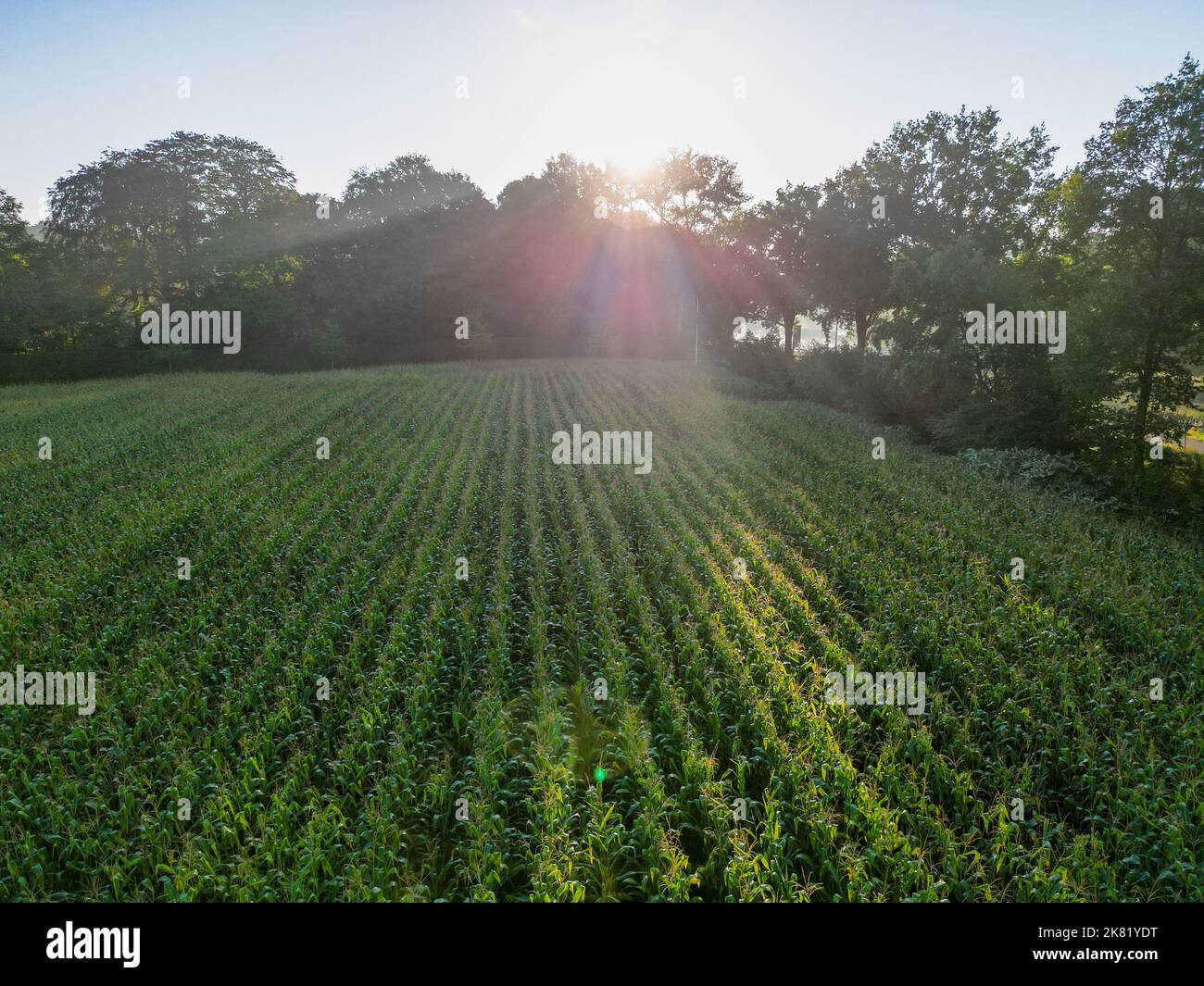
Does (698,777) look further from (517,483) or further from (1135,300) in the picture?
(1135,300)

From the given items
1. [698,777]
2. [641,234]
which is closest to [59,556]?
[698,777]

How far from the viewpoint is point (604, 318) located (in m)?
53.8

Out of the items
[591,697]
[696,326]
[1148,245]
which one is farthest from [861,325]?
[591,697]

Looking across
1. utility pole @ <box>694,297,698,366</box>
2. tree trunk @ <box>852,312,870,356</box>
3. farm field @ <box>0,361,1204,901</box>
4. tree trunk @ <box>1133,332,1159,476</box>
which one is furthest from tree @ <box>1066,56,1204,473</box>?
utility pole @ <box>694,297,698,366</box>

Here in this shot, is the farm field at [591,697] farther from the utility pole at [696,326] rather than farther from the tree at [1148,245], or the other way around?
the utility pole at [696,326]

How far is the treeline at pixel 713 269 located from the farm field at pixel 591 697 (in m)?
10.6

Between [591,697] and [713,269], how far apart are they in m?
52.1

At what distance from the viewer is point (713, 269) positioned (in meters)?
53.3

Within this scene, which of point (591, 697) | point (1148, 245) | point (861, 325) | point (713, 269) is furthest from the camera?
point (713, 269)

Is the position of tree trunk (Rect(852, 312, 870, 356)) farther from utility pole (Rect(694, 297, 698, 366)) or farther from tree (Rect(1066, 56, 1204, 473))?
tree (Rect(1066, 56, 1204, 473))

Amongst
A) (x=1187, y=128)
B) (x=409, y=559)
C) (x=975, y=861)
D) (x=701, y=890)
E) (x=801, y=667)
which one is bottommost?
(x=701, y=890)

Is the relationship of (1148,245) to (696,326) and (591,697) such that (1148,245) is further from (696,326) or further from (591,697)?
(696,326)

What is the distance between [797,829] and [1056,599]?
654 centimetres

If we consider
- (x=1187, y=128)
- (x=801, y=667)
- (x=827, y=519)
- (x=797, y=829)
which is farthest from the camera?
(x=1187, y=128)
